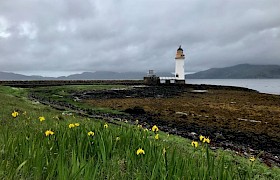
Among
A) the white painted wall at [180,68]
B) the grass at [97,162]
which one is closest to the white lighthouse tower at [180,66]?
the white painted wall at [180,68]

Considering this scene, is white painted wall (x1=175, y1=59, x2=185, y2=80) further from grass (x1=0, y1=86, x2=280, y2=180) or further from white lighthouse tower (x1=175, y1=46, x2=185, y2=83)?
grass (x1=0, y1=86, x2=280, y2=180)

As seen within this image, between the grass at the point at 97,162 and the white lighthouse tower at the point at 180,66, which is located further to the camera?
the white lighthouse tower at the point at 180,66

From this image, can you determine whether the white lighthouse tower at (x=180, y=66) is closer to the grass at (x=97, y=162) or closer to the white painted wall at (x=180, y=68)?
the white painted wall at (x=180, y=68)

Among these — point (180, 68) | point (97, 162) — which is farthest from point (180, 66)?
point (97, 162)

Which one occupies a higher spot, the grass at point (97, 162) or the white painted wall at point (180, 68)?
the white painted wall at point (180, 68)

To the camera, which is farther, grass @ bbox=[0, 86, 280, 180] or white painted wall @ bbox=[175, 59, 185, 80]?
white painted wall @ bbox=[175, 59, 185, 80]

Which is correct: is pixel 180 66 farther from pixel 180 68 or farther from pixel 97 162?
pixel 97 162

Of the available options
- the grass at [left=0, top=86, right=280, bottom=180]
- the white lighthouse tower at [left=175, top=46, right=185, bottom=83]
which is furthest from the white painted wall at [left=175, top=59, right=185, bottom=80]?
the grass at [left=0, top=86, right=280, bottom=180]

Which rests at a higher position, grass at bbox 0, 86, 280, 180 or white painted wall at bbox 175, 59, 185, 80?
white painted wall at bbox 175, 59, 185, 80

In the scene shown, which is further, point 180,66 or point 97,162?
point 180,66

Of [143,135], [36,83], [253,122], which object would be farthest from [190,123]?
[36,83]

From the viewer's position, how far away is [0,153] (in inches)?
157

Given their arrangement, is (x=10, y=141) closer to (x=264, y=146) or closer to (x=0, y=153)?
(x=0, y=153)

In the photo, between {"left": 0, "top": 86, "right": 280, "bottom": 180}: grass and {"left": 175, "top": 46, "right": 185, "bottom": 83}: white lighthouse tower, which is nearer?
{"left": 0, "top": 86, "right": 280, "bottom": 180}: grass
